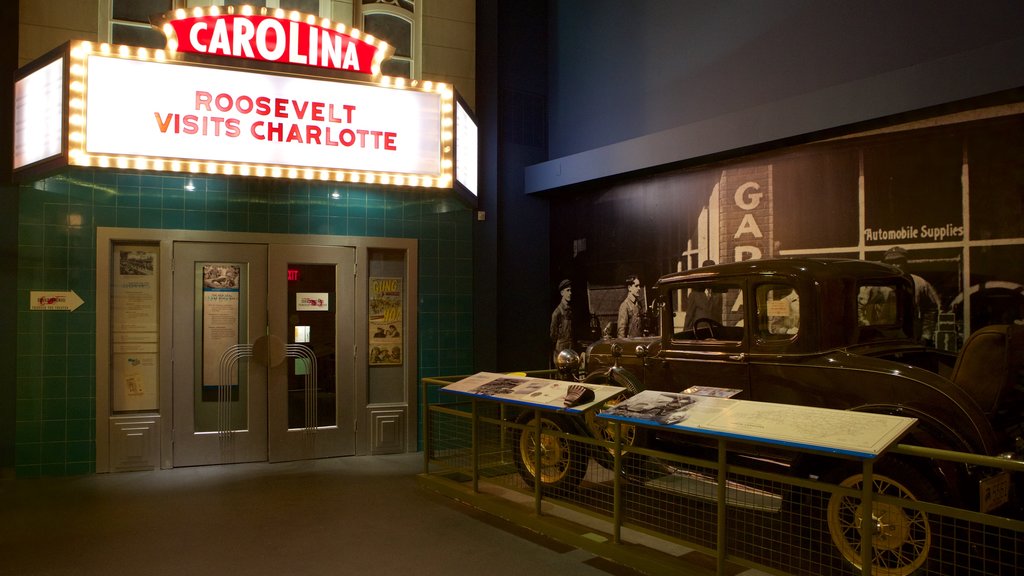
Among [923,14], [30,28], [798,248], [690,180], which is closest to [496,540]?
[798,248]

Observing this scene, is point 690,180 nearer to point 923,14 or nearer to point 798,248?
point 798,248

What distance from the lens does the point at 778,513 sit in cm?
521

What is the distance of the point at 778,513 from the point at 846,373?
1229 millimetres

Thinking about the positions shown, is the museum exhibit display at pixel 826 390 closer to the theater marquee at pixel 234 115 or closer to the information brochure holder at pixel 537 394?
the information brochure holder at pixel 537 394

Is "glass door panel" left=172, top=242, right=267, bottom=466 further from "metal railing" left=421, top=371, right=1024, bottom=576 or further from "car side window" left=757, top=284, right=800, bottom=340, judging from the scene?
"car side window" left=757, top=284, right=800, bottom=340

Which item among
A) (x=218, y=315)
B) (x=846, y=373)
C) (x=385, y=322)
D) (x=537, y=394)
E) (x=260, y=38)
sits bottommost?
(x=537, y=394)

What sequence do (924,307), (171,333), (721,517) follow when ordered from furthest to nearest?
(171,333) < (924,307) < (721,517)

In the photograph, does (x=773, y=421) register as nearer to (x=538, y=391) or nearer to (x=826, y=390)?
(x=826, y=390)

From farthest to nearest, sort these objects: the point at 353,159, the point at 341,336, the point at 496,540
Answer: the point at 341,336
the point at 353,159
the point at 496,540

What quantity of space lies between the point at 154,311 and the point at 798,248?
24.5 feet

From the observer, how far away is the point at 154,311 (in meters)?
8.32

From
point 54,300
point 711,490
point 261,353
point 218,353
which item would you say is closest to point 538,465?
point 711,490

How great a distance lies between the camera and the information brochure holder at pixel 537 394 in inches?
205

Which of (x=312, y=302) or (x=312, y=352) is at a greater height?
(x=312, y=302)
